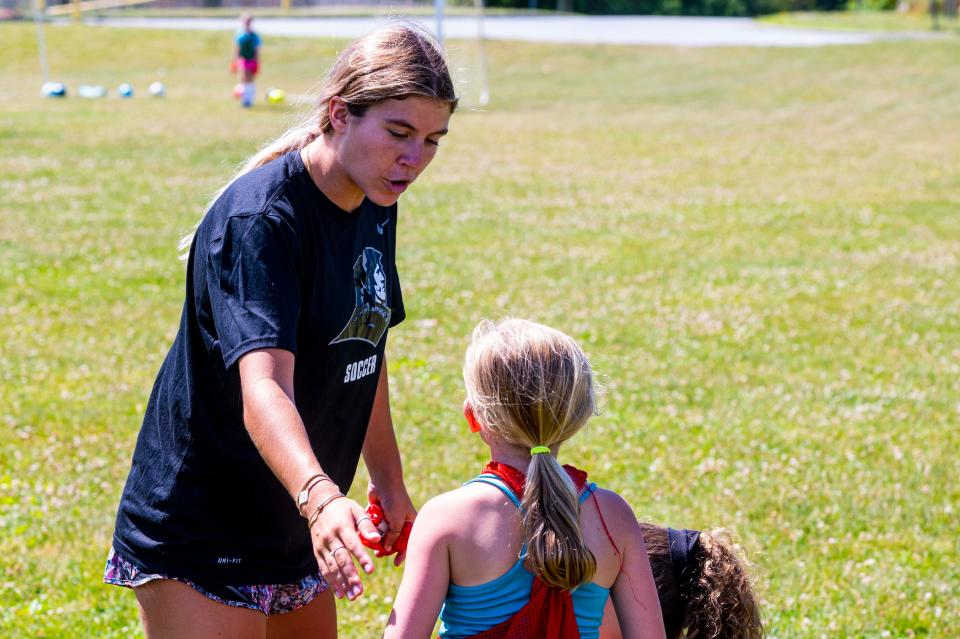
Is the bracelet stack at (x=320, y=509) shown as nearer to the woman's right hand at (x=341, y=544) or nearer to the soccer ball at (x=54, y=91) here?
the woman's right hand at (x=341, y=544)

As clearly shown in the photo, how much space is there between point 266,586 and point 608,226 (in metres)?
11.1

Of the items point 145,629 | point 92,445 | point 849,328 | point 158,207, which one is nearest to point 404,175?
point 145,629

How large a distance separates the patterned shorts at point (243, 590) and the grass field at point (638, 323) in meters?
0.21

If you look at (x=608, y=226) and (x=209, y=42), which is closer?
(x=608, y=226)

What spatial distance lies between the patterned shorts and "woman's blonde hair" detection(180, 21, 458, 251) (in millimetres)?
949

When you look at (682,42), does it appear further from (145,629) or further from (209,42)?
(145,629)

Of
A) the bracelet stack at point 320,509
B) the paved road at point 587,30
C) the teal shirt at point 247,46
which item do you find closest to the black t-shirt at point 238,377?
the bracelet stack at point 320,509

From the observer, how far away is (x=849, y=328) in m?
9.48

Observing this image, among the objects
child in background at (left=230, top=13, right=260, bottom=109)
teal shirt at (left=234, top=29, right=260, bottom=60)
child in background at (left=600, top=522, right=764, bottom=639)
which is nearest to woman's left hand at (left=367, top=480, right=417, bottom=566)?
child in background at (left=600, top=522, right=764, bottom=639)

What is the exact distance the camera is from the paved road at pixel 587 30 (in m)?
38.0

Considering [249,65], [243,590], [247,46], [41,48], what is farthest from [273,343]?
[41,48]

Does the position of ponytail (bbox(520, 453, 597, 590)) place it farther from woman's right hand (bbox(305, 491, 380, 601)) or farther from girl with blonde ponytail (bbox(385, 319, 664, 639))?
woman's right hand (bbox(305, 491, 380, 601))

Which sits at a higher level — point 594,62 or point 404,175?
point 404,175

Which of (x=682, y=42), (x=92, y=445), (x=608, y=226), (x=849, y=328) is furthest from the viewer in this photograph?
(x=682, y=42)
